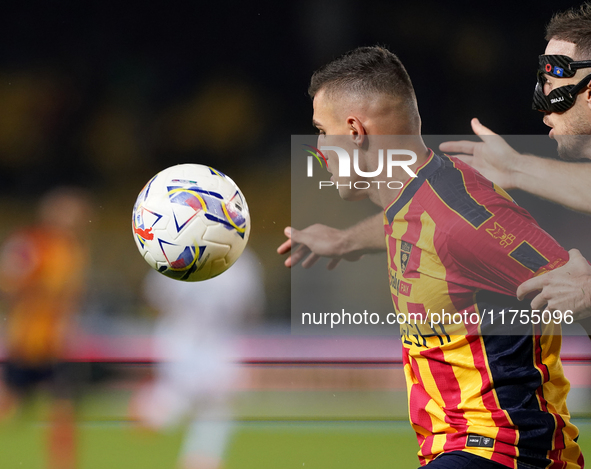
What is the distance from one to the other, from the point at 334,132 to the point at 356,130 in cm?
8

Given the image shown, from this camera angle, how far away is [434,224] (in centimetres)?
170

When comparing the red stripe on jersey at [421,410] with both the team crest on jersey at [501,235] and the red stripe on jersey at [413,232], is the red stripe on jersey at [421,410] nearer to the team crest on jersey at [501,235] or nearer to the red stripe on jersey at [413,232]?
the red stripe on jersey at [413,232]

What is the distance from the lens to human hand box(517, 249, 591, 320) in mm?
1526

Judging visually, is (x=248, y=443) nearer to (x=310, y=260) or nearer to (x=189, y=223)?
(x=310, y=260)

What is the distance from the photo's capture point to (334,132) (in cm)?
193

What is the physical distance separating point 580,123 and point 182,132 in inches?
159

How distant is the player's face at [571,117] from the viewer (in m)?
1.76

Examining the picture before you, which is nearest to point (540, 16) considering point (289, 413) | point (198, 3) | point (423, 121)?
point (423, 121)

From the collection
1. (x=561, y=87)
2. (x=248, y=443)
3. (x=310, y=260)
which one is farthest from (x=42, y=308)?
(x=561, y=87)

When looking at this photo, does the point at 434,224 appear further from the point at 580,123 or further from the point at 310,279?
the point at 310,279

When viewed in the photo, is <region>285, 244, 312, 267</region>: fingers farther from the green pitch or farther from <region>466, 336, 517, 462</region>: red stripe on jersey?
the green pitch

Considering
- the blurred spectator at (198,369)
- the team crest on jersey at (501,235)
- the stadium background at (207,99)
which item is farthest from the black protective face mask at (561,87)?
the stadium background at (207,99)

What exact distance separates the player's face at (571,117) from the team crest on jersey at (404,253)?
643 mm

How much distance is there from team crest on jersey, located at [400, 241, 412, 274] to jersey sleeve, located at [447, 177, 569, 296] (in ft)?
0.53
